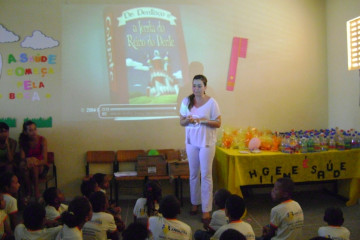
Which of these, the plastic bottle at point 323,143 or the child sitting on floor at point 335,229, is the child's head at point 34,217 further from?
the plastic bottle at point 323,143

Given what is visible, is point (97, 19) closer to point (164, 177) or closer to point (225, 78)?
point (225, 78)

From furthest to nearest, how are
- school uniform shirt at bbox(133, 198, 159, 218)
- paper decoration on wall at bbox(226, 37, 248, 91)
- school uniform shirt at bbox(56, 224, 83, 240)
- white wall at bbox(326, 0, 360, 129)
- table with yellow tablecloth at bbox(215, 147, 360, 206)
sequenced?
paper decoration on wall at bbox(226, 37, 248, 91)
white wall at bbox(326, 0, 360, 129)
table with yellow tablecloth at bbox(215, 147, 360, 206)
school uniform shirt at bbox(133, 198, 159, 218)
school uniform shirt at bbox(56, 224, 83, 240)

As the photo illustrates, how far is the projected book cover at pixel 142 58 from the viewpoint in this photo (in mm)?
5094

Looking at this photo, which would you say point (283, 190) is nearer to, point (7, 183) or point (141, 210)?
point (141, 210)

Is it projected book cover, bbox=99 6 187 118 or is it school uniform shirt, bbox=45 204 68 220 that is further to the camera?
projected book cover, bbox=99 6 187 118

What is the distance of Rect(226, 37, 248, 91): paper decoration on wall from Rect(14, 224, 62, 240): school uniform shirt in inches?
136

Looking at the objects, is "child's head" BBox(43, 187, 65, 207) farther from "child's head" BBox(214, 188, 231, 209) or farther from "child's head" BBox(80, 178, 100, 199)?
"child's head" BBox(214, 188, 231, 209)

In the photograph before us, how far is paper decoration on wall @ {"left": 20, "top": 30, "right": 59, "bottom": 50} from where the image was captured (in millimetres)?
4984

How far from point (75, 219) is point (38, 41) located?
3.36 m

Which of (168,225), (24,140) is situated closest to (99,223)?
(168,225)

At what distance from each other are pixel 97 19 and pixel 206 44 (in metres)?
1.60

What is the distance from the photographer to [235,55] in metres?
5.29

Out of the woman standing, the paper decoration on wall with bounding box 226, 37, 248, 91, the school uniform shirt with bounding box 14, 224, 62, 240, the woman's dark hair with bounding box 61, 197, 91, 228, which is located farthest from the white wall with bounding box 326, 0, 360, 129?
the school uniform shirt with bounding box 14, 224, 62, 240

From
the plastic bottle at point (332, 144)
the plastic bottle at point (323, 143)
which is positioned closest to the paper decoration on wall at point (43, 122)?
the plastic bottle at point (323, 143)
